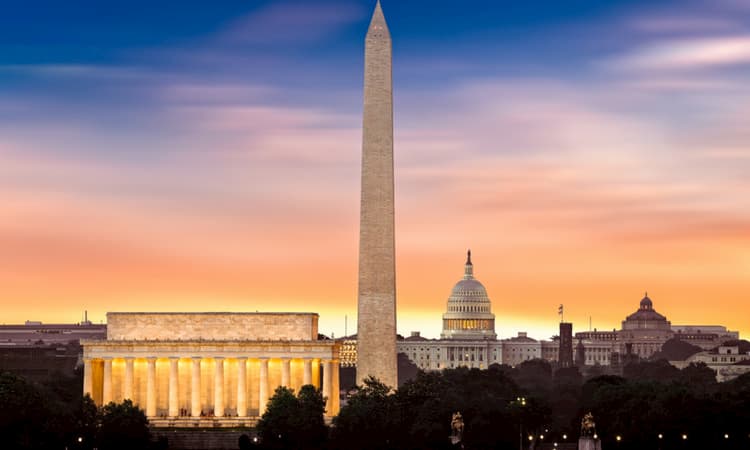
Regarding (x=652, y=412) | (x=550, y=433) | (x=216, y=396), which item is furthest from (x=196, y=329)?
(x=652, y=412)

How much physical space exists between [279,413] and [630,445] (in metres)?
22.4

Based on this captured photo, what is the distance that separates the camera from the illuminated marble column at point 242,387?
14075 cm

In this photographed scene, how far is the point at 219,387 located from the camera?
463 ft

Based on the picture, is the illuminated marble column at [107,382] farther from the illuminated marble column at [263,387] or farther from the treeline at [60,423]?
the illuminated marble column at [263,387]

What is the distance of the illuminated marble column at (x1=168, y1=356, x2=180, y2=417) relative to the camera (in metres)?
141

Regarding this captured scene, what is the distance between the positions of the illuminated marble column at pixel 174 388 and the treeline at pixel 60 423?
9372 mm

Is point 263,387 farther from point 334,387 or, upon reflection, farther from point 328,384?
point 334,387

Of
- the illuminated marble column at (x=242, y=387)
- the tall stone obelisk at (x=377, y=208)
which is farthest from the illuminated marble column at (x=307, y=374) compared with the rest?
the tall stone obelisk at (x=377, y=208)

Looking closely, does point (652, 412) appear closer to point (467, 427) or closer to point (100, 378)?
point (467, 427)

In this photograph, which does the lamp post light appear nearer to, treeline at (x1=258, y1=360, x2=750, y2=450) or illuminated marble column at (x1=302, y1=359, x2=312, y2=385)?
treeline at (x1=258, y1=360, x2=750, y2=450)

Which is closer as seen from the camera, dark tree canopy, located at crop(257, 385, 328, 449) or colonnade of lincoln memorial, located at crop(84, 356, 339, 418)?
dark tree canopy, located at crop(257, 385, 328, 449)

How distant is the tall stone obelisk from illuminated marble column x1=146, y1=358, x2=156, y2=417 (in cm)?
1780

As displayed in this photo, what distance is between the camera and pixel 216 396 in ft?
462

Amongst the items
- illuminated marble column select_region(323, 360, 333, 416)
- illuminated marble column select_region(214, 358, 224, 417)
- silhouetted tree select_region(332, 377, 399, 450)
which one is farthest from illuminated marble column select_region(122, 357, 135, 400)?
silhouetted tree select_region(332, 377, 399, 450)
